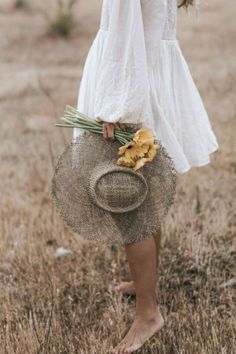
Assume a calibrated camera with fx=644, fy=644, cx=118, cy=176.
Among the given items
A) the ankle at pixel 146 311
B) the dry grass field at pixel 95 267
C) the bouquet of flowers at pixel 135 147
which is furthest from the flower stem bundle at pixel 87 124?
the dry grass field at pixel 95 267

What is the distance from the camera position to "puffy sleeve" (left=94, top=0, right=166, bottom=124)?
7.66 ft

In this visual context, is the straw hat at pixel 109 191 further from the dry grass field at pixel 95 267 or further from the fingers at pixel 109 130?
the dry grass field at pixel 95 267

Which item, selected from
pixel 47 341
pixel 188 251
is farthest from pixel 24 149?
pixel 47 341

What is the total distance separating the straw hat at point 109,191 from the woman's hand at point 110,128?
0.14 ft

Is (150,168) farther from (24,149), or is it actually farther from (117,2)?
(24,149)

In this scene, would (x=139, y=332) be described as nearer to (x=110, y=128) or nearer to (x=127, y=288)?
(x=127, y=288)

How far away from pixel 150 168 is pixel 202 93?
500cm

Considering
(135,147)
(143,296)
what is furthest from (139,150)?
(143,296)

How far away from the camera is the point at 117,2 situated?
2.35 m

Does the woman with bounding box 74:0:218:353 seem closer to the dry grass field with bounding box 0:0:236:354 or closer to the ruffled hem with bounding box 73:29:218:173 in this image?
the ruffled hem with bounding box 73:29:218:173

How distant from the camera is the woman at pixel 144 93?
2.35 meters

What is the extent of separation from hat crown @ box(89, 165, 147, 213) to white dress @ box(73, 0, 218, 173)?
20 centimetres

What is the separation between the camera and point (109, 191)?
96.0 inches

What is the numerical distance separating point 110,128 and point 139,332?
0.85 meters
